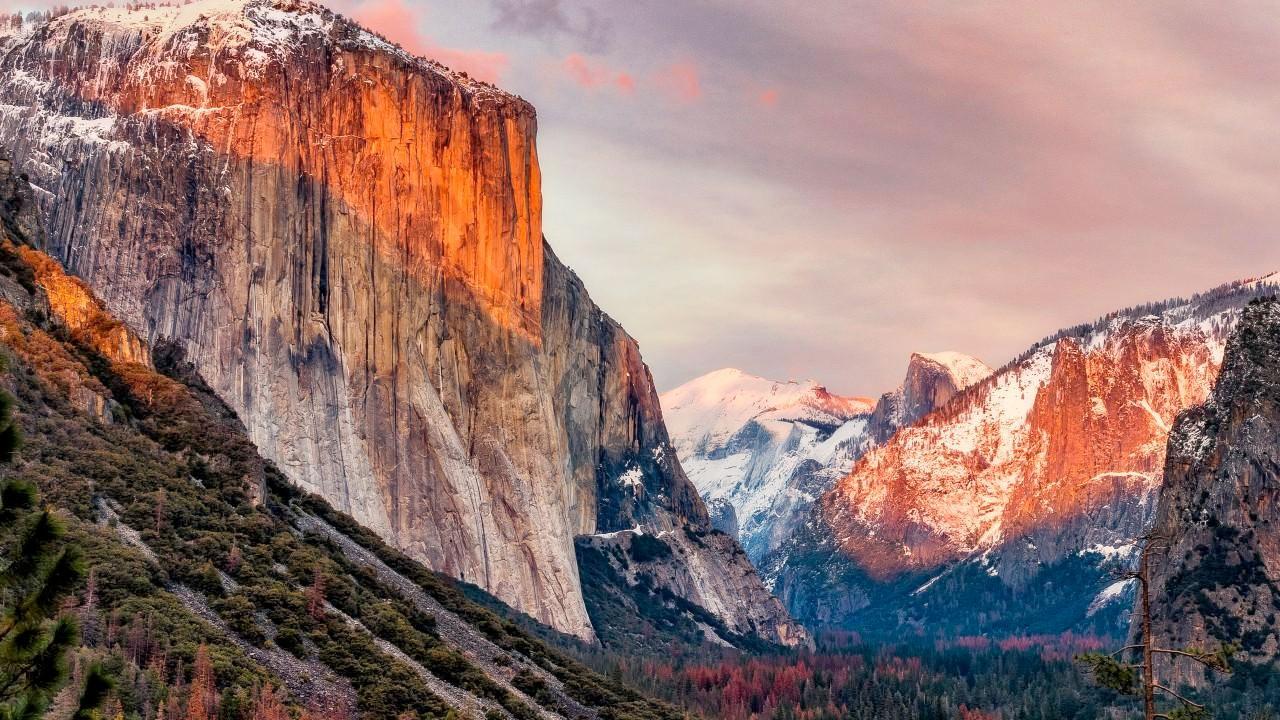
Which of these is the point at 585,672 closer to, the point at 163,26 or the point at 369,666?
the point at 369,666

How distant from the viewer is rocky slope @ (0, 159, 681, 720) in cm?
8131

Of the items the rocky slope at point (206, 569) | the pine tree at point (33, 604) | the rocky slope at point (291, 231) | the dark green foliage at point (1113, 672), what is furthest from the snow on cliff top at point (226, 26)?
the pine tree at point (33, 604)

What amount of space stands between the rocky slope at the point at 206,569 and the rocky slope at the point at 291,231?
3102cm

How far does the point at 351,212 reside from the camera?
18588 cm

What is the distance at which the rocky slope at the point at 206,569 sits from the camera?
8131cm

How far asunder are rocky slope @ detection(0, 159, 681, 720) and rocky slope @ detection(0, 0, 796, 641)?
31019 mm

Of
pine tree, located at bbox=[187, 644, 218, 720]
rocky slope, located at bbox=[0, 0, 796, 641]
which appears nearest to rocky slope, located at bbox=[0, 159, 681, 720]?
pine tree, located at bbox=[187, 644, 218, 720]

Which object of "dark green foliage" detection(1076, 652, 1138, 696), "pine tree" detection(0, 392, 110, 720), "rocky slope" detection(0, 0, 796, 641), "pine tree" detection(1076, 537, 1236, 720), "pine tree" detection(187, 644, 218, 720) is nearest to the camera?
"pine tree" detection(0, 392, 110, 720)

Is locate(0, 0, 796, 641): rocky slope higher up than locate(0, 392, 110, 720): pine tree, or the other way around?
locate(0, 0, 796, 641): rocky slope

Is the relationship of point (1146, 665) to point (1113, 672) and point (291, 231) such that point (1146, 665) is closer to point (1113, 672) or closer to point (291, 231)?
point (1113, 672)

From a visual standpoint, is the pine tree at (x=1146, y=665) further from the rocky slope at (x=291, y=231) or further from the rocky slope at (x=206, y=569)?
the rocky slope at (x=291, y=231)

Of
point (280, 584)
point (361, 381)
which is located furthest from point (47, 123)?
point (280, 584)

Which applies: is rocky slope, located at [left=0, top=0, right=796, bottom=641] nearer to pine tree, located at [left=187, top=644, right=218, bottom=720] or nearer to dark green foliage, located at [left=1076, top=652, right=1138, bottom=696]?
pine tree, located at [left=187, top=644, right=218, bottom=720]

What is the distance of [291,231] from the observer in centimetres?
17812
